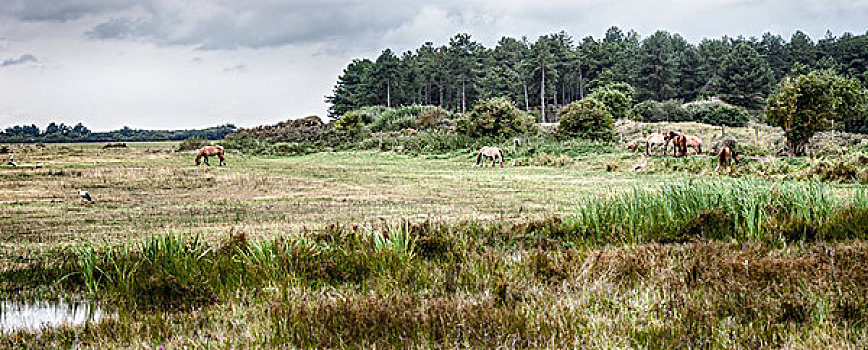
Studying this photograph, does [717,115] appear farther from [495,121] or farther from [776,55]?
[776,55]

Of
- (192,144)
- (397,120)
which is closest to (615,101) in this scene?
(397,120)

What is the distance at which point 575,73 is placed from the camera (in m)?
104

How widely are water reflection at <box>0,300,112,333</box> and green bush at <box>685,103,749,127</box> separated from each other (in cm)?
7091

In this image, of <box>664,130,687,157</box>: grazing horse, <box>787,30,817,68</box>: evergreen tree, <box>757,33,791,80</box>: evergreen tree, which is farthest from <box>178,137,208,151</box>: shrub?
<box>757,33,791,80</box>: evergreen tree

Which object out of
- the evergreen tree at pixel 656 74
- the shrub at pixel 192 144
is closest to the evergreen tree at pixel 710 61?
the evergreen tree at pixel 656 74

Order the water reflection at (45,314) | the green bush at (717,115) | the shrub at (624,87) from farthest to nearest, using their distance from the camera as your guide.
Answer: the shrub at (624,87) < the green bush at (717,115) < the water reflection at (45,314)

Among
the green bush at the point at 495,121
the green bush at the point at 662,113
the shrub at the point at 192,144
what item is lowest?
the shrub at the point at 192,144

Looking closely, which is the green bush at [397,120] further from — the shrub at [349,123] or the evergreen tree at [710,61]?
the evergreen tree at [710,61]

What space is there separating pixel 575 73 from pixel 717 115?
3454 centimetres

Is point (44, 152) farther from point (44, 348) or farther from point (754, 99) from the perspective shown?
point (754, 99)

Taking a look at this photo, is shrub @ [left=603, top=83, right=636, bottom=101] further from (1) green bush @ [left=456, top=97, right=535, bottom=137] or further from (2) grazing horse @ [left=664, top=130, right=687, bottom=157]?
(2) grazing horse @ [left=664, top=130, right=687, bottom=157]

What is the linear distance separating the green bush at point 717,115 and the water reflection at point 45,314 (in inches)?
2792

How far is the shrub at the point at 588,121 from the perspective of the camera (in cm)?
3609

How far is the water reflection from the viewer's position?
15.9ft
